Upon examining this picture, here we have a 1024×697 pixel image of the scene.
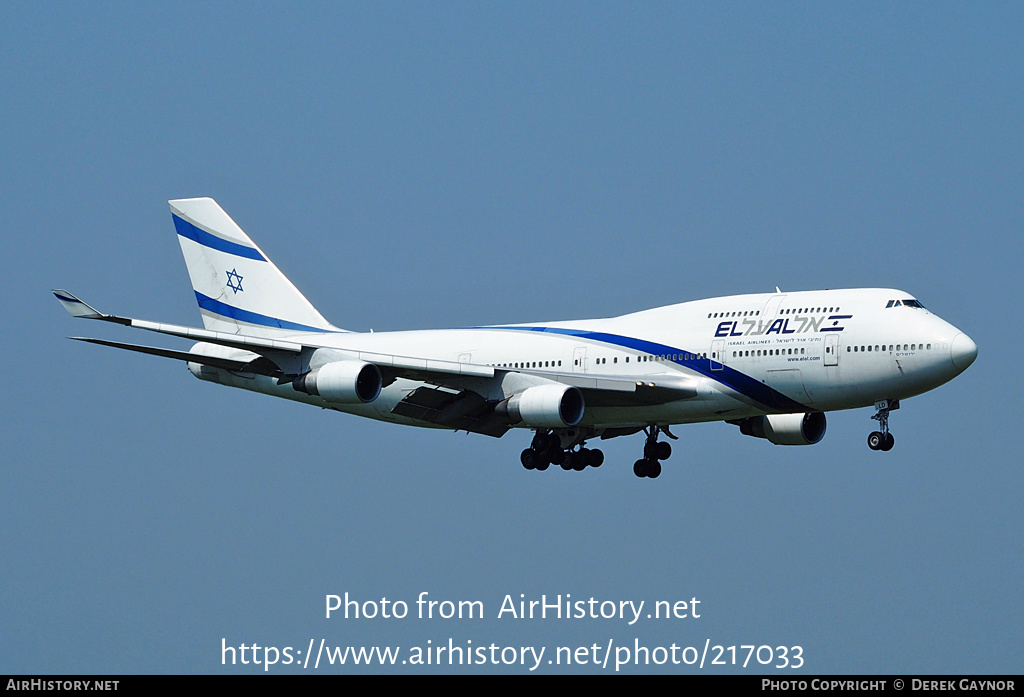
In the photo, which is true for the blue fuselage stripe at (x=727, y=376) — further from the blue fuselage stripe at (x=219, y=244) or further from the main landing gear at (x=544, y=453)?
the blue fuselage stripe at (x=219, y=244)

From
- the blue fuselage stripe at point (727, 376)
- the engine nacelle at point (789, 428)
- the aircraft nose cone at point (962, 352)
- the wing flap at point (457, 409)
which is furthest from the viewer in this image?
the engine nacelle at point (789, 428)

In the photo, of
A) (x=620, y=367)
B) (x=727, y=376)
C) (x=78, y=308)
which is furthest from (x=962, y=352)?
(x=78, y=308)

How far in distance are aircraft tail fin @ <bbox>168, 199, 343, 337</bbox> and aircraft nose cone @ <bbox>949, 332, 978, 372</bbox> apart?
2399 centimetres

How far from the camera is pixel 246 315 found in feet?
184

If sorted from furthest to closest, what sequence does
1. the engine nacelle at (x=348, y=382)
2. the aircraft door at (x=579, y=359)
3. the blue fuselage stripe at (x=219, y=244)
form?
the blue fuselage stripe at (x=219, y=244)
the aircraft door at (x=579, y=359)
the engine nacelle at (x=348, y=382)

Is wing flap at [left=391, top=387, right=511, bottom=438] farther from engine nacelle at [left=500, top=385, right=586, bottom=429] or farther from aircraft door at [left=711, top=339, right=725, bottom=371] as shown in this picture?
aircraft door at [left=711, top=339, right=725, bottom=371]

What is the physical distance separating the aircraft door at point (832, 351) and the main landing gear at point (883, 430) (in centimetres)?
195

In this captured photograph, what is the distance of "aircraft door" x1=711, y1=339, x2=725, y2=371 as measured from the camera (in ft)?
148

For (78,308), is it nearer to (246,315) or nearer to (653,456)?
(246,315)

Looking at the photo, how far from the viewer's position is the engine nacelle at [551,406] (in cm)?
4578

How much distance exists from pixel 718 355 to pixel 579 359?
516 cm

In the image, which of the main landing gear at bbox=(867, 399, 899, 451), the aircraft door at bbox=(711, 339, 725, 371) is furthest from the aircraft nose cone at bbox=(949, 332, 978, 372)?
Result: the aircraft door at bbox=(711, 339, 725, 371)

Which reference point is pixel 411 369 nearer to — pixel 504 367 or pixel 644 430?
pixel 504 367

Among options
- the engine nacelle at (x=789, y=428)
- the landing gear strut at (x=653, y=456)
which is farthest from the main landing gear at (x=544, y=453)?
the engine nacelle at (x=789, y=428)
